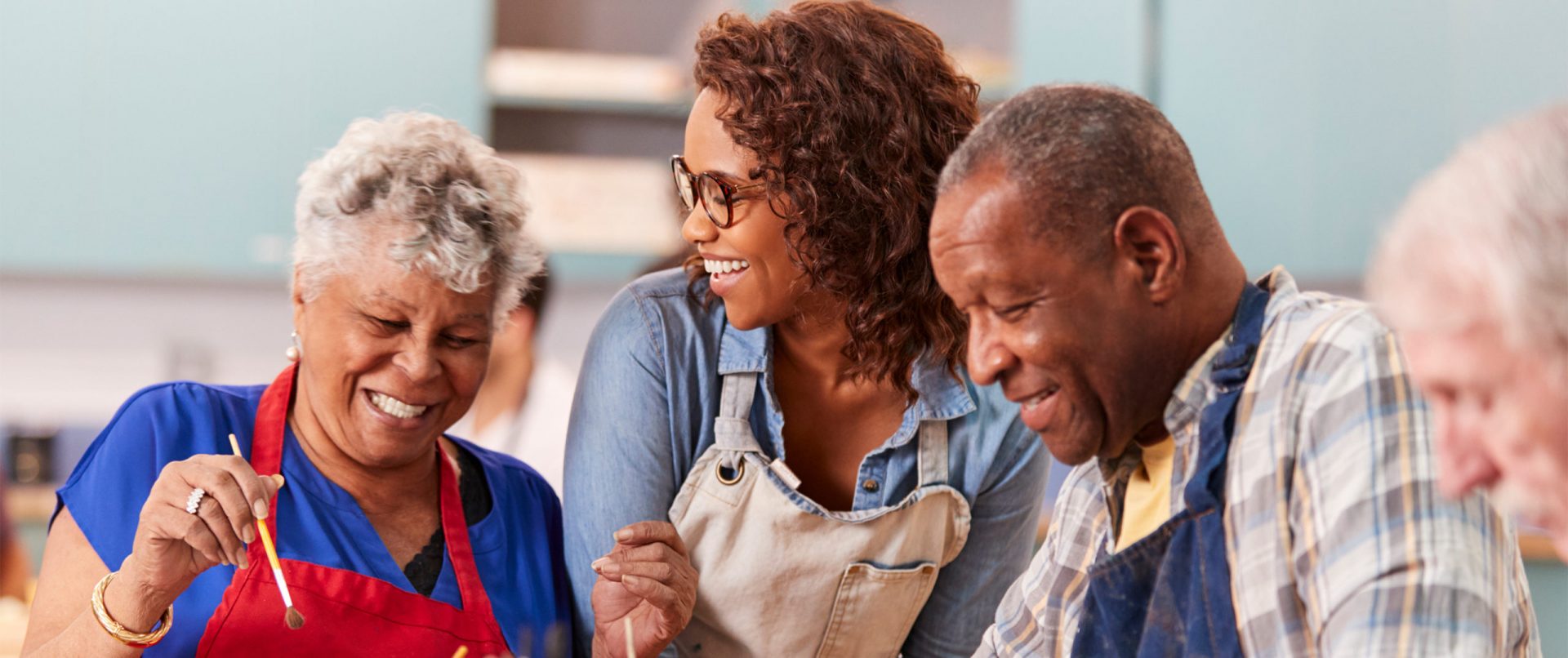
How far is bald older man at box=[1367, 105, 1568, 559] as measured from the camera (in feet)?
2.40

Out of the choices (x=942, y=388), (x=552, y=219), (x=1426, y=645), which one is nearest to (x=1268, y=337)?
(x=1426, y=645)

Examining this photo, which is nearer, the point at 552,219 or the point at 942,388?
the point at 942,388

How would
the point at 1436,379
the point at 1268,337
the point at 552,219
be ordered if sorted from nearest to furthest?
1. the point at 1436,379
2. the point at 1268,337
3. the point at 552,219

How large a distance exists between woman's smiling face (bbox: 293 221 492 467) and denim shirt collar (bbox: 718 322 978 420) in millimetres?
282

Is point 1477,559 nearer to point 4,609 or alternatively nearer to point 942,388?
point 942,388

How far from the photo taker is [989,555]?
165cm

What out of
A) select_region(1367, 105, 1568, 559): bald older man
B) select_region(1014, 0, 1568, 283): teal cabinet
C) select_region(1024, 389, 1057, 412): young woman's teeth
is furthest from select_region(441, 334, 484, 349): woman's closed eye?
select_region(1014, 0, 1568, 283): teal cabinet

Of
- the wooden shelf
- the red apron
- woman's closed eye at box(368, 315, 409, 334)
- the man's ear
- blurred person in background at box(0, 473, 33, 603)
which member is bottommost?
blurred person in background at box(0, 473, 33, 603)

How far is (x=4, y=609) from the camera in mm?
2105

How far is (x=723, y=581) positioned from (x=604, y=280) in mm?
2379

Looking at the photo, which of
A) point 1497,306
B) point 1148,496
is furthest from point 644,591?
point 1497,306

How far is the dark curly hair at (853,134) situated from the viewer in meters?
1.46

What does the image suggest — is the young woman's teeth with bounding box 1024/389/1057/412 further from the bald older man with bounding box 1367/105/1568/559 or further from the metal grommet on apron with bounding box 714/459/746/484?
the metal grommet on apron with bounding box 714/459/746/484

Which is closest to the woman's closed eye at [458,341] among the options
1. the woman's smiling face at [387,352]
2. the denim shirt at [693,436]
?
the woman's smiling face at [387,352]
